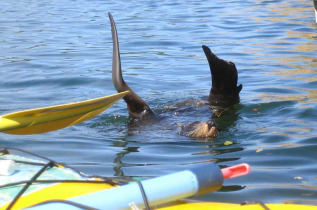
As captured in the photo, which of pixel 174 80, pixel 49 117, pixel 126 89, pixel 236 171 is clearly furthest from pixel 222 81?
pixel 236 171

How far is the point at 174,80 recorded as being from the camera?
27.1 feet

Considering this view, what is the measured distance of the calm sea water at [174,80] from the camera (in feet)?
16.0

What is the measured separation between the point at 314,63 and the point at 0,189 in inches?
272

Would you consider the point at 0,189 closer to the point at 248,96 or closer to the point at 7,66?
the point at 248,96

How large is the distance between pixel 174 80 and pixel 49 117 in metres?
4.08

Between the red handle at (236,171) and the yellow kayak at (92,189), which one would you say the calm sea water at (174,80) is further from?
the red handle at (236,171)

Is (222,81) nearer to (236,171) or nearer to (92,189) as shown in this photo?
(92,189)

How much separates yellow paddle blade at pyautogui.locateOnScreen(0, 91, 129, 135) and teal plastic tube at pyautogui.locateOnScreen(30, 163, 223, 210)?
1.49 metres

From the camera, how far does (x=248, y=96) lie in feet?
24.0

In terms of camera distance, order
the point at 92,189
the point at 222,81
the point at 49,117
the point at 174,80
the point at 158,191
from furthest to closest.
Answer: the point at 174,80
the point at 222,81
the point at 49,117
the point at 92,189
the point at 158,191

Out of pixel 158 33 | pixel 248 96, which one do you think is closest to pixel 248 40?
pixel 158 33

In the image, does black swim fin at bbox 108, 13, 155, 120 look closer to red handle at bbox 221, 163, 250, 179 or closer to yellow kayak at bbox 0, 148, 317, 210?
yellow kayak at bbox 0, 148, 317, 210

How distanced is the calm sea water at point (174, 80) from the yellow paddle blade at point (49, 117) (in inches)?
17.7

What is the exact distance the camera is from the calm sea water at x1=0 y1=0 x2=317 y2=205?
16.0 feet
